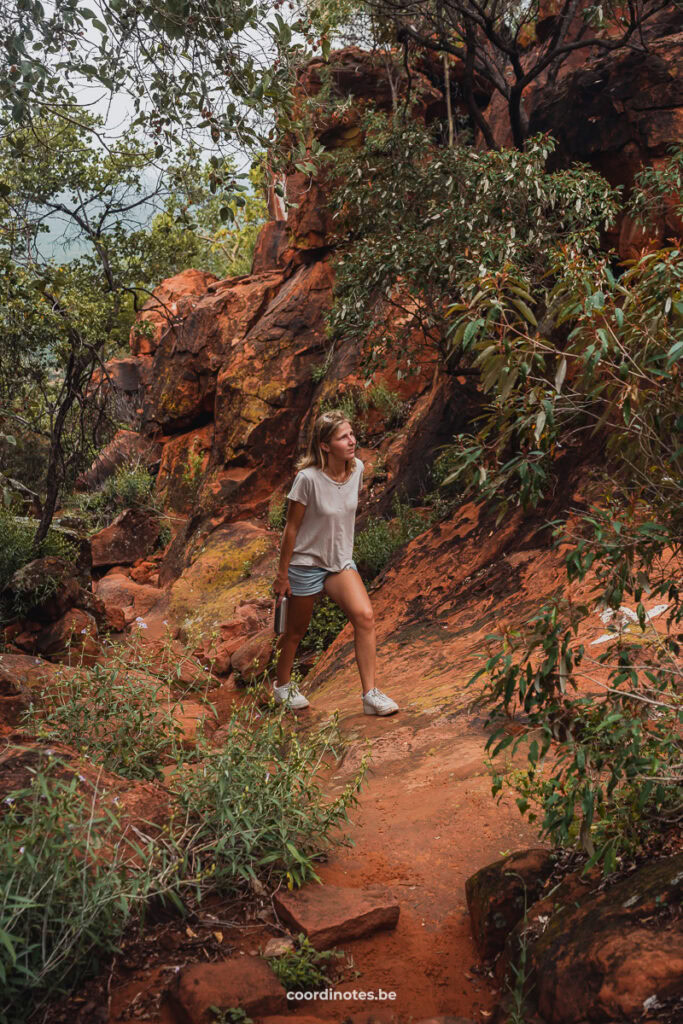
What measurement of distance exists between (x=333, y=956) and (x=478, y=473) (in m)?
1.67

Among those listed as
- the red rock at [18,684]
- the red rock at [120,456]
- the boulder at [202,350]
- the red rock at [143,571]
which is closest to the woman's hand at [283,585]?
the red rock at [18,684]

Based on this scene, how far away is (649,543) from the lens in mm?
2822

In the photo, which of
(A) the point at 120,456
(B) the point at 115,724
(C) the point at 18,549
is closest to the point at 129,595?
(C) the point at 18,549

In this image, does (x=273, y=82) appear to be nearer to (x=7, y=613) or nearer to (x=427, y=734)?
(x=427, y=734)

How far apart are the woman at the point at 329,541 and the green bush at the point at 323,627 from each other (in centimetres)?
373

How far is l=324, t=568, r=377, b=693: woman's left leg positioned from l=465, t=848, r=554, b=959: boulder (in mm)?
2398

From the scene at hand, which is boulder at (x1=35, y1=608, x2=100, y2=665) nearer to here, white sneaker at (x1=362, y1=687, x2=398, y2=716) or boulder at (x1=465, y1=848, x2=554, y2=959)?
white sneaker at (x1=362, y1=687, x2=398, y2=716)

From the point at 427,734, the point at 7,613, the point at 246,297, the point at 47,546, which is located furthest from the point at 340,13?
the point at 427,734

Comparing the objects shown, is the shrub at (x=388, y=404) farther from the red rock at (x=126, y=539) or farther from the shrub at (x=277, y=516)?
the red rock at (x=126, y=539)

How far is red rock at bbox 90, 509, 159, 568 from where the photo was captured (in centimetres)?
1562

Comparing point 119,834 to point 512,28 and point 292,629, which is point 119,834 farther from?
point 512,28

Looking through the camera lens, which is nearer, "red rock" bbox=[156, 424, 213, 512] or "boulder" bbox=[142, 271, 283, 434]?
"boulder" bbox=[142, 271, 283, 434]

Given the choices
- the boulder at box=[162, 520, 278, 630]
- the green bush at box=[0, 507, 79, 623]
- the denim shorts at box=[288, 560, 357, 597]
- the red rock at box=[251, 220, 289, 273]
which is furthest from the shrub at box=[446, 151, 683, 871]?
the red rock at box=[251, 220, 289, 273]

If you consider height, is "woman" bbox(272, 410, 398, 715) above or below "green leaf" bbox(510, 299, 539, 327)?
below
